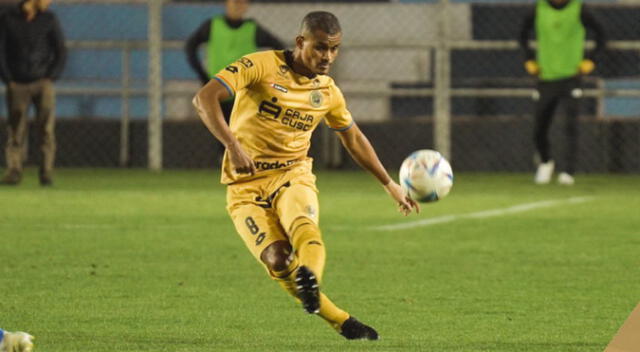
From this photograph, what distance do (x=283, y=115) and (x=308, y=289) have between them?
49.9 inches

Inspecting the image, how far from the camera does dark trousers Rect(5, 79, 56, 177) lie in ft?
51.9

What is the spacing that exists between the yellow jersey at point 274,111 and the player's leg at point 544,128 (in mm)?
10664

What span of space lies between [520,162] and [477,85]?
1504mm

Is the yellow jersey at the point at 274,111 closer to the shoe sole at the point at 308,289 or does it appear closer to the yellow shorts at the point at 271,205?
the yellow shorts at the point at 271,205

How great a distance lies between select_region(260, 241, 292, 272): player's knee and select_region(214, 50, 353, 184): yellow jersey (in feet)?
1.42

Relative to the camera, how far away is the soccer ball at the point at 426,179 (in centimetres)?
730

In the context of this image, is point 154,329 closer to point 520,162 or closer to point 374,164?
point 374,164

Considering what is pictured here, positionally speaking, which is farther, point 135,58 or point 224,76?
point 135,58

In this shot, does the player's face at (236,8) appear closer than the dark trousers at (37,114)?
No

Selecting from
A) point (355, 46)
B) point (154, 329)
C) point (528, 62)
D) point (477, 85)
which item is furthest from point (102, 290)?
point (477, 85)

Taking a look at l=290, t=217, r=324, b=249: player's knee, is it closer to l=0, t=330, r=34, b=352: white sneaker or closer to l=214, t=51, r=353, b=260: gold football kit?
l=214, t=51, r=353, b=260: gold football kit

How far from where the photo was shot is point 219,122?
21.4 ft

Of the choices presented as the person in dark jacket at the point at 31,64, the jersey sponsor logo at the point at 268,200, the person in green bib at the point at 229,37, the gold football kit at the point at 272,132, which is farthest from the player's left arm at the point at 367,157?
the person in green bib at the point at 229,37

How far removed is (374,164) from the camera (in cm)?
724
